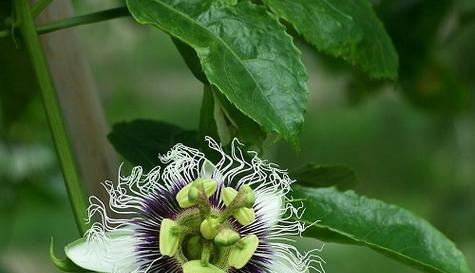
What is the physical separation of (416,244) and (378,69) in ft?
0.52

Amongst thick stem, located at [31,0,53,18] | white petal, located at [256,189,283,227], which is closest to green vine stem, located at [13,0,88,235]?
thick stem, located at [31,0,53,18]

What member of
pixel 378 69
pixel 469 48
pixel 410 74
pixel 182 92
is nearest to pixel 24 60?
pixel 378 69

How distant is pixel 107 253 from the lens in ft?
1.87

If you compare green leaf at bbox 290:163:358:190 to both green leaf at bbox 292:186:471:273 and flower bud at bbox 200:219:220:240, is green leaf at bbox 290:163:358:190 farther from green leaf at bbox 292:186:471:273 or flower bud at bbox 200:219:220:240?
flower bud at bbox 200:219:220:240

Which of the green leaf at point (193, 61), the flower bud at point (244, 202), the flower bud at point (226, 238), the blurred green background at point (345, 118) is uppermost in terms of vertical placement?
the green leaf at point (193, 61)

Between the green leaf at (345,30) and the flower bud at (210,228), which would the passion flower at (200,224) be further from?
the green leaf at (345,30)

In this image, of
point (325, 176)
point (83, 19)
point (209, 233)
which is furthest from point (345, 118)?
point (209, 233)

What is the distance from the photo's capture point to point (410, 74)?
4.20ft

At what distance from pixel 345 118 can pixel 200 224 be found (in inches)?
158

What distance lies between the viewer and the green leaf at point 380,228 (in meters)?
0.65

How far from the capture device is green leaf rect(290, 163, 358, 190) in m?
0.74

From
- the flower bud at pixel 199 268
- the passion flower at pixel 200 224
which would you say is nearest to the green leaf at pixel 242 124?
the passion flower at pixel 200 224

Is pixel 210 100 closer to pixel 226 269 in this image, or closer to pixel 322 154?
pixel 226 269

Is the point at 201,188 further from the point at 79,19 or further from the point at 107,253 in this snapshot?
the point at 79,19
